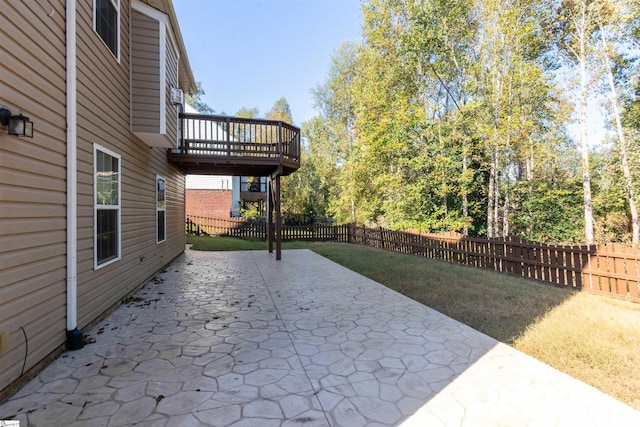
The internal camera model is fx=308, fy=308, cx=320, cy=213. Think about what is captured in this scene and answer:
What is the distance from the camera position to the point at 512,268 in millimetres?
6719

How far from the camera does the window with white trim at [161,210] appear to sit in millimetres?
6766

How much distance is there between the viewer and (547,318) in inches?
154

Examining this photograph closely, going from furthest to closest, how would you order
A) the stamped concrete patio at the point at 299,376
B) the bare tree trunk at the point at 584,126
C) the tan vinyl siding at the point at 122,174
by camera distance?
the bare tree trunk at the point at 584,126, the tan vinyl siding at the point at 122,174, the stamped concrete patio at the point at 299,376

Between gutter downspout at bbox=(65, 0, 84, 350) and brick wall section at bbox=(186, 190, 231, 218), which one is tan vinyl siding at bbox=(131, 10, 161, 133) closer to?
gutter downspout at bbox=(65, 0, 84, 350)

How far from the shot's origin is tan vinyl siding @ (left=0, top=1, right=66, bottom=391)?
225 centimetres

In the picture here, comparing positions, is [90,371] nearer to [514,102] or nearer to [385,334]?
[385,334]

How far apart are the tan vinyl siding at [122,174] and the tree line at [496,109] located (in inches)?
330

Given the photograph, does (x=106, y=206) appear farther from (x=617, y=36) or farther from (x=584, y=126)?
(x=617, y=36)

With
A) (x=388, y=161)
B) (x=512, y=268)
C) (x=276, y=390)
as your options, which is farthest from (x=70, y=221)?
(x=388, y=161)

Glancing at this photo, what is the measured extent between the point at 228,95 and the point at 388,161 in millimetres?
25166

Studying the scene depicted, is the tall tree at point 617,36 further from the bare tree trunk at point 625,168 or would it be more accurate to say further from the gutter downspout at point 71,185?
the gutter downspout at point 71,185

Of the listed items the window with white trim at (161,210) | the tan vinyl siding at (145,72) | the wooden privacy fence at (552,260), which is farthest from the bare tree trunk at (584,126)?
the window with white trim at (161,210)

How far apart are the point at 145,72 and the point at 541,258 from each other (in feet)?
→ 26.2

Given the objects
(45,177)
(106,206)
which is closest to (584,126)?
(106,206)
